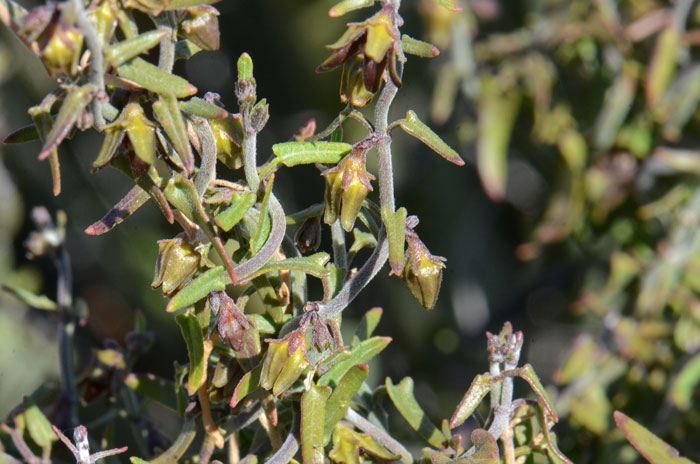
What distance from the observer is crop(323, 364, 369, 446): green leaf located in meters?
0.42

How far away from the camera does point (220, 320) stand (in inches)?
15.7

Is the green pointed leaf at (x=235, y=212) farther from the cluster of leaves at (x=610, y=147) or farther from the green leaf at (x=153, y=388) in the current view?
the cluster of leaves at (x=610, y=147)

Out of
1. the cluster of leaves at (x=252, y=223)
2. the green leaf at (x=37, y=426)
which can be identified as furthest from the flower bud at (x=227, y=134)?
the green leaf at (x=37, y=426)

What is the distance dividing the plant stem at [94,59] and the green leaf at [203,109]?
45 mm

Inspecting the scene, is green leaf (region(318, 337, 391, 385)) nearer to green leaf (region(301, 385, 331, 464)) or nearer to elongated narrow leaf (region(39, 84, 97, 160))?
green leaf (region(301, 385, 331, 464))

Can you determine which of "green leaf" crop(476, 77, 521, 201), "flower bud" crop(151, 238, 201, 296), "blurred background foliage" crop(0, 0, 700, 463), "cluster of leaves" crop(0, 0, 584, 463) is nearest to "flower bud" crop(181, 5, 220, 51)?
"cluster of leaves" crop(0, 0, 584, 463)

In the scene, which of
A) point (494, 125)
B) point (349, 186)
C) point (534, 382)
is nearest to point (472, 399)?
point (534, 382)

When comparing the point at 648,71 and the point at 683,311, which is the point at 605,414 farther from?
the point at 648,71

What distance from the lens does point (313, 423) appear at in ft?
1.34

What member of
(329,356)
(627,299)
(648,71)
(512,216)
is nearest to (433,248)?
(512,216)

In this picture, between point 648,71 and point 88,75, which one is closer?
point 88,75

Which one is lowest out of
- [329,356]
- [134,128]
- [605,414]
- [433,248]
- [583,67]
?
[433,248]

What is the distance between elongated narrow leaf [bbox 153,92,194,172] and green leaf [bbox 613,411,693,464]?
31 centimetres

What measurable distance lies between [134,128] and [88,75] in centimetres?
3
